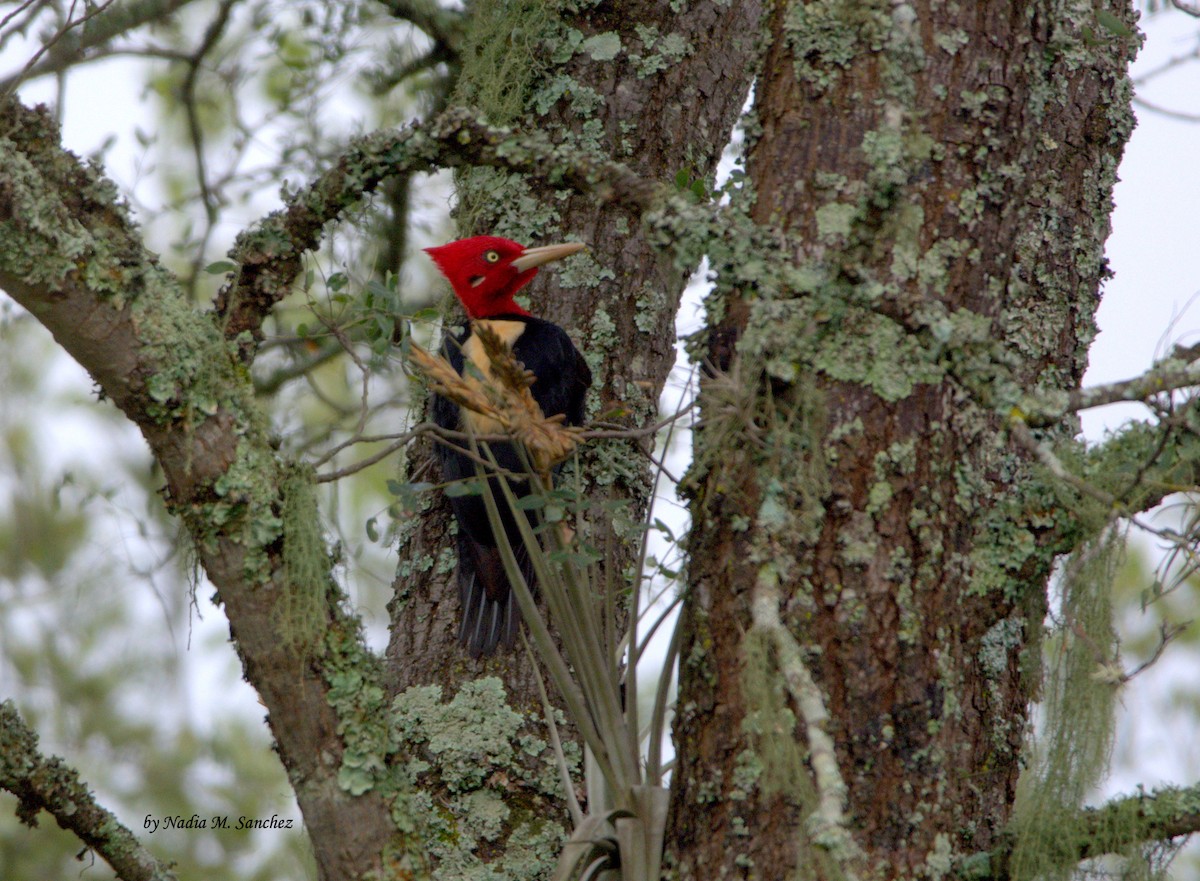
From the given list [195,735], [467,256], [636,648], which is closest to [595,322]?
[467,256]

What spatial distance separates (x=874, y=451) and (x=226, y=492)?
2.82ft

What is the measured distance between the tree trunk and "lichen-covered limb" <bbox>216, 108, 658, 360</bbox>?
344 millimetres

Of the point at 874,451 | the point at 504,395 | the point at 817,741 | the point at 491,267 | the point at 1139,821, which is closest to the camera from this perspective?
the point at 817,741

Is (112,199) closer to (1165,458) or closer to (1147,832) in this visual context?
(1165,458)

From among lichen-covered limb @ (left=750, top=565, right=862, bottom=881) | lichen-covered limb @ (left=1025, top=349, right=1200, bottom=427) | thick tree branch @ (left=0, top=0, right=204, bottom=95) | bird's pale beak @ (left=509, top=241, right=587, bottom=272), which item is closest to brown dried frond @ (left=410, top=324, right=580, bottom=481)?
lichen-covered limb @ (left=750, top=565, right=862, bottom=881)

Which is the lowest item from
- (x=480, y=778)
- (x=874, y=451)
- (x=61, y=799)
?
(x=61, y=799)

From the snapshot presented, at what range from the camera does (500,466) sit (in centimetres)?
291

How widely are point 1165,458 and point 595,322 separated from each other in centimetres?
155

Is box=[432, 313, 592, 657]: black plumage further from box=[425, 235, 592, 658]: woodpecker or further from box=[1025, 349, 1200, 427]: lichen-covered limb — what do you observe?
box=[1025, 349, 1200, 427]: lichen-covered limb

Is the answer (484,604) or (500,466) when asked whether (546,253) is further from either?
(484,604)

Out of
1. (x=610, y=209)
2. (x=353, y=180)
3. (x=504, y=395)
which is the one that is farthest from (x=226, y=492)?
(x=610, y=209)

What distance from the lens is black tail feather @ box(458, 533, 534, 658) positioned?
271 cm

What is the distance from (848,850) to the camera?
1.40m

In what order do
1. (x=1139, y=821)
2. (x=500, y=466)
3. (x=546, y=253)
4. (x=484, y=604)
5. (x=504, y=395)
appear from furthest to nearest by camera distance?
(x=546, y=253) → (x=500, y=466) → (x=484, y=604) → (x=504, y=395) → (x=1139, y=821)
